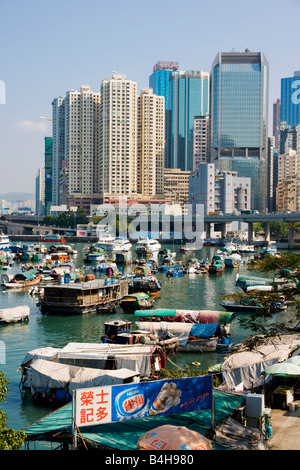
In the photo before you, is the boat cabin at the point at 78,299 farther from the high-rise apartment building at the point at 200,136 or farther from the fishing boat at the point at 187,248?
the high-rise apartment building at the point at 200,136

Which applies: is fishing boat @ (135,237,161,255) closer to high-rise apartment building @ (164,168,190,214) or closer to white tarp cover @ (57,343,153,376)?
white tarp cover @ (57,343,153,376)

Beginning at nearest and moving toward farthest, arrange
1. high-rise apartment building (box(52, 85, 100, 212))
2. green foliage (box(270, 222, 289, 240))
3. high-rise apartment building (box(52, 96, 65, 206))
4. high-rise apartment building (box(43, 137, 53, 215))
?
green foliage (box(270, 222, 289, 240)), high-rise apartment building (box(52, 85, 100, 212)), high-rise apartment building (box(52, 96, 65, 206)), high-rise apartment building (box(43, 137, 53, 215))

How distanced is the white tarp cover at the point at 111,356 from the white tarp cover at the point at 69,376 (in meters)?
0.93

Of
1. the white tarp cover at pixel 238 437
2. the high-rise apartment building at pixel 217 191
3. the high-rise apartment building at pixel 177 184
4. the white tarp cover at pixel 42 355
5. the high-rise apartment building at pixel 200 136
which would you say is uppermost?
the high-rise apartment building at pixel 200 136

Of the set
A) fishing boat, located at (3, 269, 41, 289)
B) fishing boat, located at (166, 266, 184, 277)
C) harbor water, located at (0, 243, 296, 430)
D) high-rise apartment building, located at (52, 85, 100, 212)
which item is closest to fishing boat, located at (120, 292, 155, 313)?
harbor water, located at (0, 243, 296, 430)

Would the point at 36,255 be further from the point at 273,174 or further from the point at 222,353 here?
the point at 273,174

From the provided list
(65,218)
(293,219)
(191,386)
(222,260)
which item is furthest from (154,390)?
(65,218)

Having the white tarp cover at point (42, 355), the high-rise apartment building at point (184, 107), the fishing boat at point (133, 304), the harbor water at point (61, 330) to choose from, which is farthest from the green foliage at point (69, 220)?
the white tarp cover at point (42, 355)

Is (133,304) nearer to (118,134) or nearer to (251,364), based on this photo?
(251,364)

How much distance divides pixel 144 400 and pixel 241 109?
12310 centimetres

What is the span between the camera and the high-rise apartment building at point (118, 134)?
127625mm

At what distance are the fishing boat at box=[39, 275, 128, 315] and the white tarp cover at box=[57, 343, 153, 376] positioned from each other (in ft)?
35.2

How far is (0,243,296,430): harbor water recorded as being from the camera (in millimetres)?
16453

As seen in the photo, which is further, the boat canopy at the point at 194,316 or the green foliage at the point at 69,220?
the green foliage at the point at 69,220
